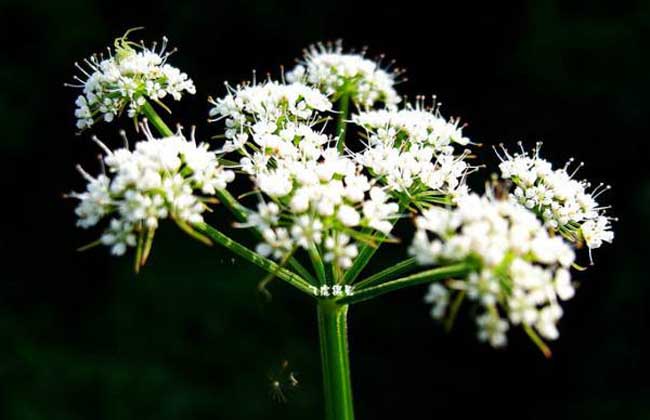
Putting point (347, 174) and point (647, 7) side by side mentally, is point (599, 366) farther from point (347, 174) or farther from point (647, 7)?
point (347, 174)

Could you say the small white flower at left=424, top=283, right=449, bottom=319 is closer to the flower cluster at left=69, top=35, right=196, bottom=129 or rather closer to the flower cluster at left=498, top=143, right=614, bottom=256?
the flower cluster at left=498, top=143, right=614, bottom=256

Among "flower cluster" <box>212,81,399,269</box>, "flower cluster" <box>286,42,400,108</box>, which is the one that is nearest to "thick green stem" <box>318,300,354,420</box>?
"flower cluster" <box>212,81,399,269</box>

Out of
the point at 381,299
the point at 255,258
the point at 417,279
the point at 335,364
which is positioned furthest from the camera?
the point at 381,299

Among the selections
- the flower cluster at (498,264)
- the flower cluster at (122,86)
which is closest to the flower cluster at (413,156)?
the flower cluster at (498,264)

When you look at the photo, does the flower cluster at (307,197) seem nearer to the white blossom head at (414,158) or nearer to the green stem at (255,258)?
the green stem at (255,258)

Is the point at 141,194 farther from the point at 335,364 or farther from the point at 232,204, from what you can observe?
the point at 335,364

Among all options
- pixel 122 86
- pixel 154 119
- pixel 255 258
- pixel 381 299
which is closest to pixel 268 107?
pixel 154 119
